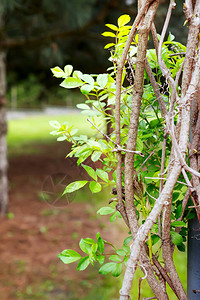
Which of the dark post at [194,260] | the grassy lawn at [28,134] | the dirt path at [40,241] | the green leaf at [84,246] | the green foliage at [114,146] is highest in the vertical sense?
the green foliage at [114,146]

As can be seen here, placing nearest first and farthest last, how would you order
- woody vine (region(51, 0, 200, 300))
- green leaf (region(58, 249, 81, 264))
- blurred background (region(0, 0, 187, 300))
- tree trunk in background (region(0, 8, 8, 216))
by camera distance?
woody vine (region(51, 0, 200, 300)), green leaf (region(58, 249, 81, 264)), blurred background (region(0, 0, 187, 300)), tree trunk in background (region(0, 8, 8, 216))

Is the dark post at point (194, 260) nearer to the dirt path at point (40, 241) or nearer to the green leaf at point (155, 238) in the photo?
the green leaf at point (155, 238)

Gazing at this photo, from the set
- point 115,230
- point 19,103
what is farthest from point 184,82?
point 19,103

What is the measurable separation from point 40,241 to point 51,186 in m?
2.97

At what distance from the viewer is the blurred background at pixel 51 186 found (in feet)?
9.57

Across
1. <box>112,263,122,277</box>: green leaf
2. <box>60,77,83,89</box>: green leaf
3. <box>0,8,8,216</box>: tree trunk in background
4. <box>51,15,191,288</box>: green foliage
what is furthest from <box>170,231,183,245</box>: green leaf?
<box>0,8,8,216</box>: tree trunk in background

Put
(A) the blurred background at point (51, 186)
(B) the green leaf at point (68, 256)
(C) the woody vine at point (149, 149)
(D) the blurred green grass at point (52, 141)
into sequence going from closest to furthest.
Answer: (C) the woody vine at point (149, 149), (B) the green leaf at point (68, 256), (D) the blurred green grass at point (52, 141), (A) the blurred background at point (51, 186)

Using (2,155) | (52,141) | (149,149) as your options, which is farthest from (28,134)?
(149,149)

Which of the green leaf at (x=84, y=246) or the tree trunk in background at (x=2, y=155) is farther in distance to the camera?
the tree trunk in background at (x=2, y=155)

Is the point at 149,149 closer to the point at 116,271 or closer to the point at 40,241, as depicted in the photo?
the point at 116,271

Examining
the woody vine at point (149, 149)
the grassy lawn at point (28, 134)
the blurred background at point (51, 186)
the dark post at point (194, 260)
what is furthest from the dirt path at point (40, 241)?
the grassy lawn at point (28, 134)

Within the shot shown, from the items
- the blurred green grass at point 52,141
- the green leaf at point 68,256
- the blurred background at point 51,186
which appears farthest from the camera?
the blurred background at point 51,186

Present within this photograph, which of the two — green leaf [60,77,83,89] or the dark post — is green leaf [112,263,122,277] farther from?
green leaf [60,77,83,89]

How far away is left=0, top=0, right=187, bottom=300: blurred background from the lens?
2918 mm
